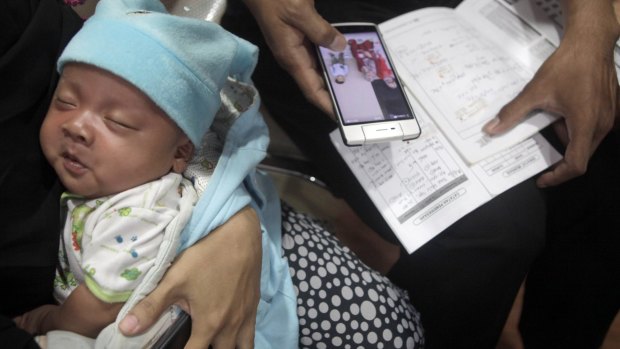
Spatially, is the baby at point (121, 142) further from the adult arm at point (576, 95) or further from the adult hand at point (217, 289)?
the adult arm at point (576, 95)

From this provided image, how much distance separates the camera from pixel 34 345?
536 millimetres

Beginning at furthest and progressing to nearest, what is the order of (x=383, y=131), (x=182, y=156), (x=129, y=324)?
(x=383, y=131), (x=182, y=156), (x=129, y=324)

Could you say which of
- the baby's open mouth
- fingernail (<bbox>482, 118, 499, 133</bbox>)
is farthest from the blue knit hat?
fingernail (<bbox>482, 118, 499, 133</bbox>)

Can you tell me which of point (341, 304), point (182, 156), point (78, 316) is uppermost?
point (182, 156)

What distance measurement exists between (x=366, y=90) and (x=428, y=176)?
0.18m

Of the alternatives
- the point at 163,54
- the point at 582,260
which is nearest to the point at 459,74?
the point at 582,260

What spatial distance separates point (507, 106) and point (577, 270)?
0.40 meters

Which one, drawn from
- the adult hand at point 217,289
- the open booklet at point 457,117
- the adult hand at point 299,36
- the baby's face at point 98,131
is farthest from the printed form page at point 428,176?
the baby's face at point 98,131

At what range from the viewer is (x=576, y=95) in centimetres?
87

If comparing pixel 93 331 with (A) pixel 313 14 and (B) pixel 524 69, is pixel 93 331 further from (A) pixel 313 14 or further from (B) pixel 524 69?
(B) pixel 524 69

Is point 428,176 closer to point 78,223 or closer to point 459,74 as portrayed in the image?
point 459,74

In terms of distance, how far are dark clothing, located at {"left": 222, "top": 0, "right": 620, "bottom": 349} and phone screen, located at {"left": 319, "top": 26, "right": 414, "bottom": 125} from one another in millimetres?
129

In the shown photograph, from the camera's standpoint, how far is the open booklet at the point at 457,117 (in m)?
0.86

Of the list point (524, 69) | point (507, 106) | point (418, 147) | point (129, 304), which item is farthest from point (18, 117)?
point (524, 69)
